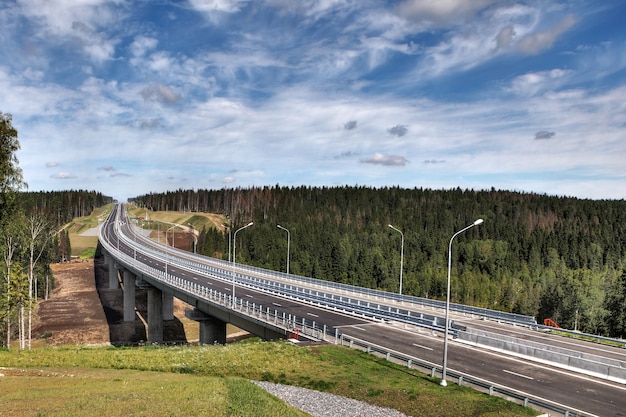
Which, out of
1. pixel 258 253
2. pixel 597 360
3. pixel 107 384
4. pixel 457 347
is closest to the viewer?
pixel 107 384

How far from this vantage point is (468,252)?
151 m

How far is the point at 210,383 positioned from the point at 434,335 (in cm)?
2064

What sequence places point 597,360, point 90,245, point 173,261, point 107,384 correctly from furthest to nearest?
point 90,245 → point 173,261 → point 597,360 → point 107,384

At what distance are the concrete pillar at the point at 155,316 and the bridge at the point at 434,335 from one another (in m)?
6.43

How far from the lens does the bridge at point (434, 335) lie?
24906 millimetres

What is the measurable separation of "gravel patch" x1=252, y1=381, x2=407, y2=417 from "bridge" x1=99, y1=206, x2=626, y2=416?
573 cm

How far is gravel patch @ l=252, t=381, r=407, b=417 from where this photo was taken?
22.1 meters

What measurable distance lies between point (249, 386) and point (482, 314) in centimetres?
2978

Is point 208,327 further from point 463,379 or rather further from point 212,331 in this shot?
point 463,379

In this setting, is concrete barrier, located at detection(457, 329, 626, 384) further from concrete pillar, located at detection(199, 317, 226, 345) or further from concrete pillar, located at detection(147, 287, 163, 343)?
concrete pillar, located at detection(147, 287, 163, 343)

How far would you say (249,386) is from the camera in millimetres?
24172

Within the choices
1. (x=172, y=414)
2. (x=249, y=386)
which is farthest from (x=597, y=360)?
(x=172, y=414)

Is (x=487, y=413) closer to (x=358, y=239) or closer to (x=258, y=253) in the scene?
(x=258, y=253)

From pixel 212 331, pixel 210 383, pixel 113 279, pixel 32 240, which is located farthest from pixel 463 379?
pixel 113 279
